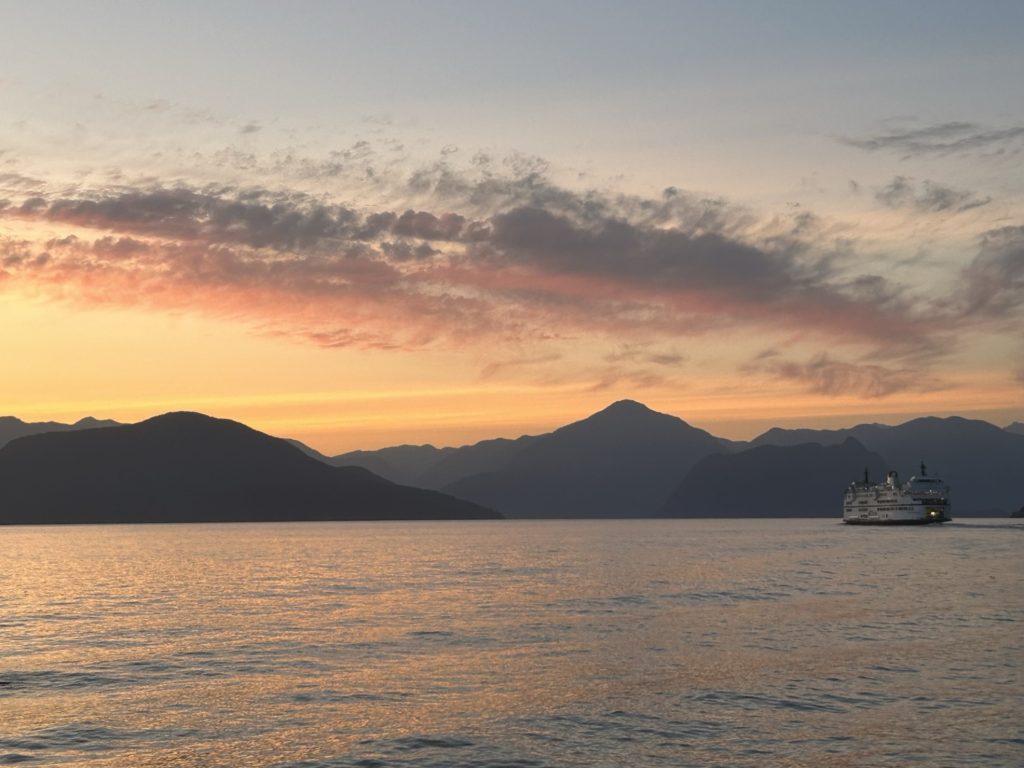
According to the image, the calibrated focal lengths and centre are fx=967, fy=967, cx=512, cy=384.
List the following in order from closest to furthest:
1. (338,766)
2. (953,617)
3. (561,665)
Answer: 1. (338,766)
2. (561,665)
3. (953,617)

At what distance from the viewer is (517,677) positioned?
4878 cm

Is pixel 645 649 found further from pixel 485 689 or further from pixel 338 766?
pixel 338 766

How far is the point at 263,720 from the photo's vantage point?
39.6 metres

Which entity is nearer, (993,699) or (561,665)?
(993,699)

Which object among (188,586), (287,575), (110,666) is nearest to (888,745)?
(110,666)

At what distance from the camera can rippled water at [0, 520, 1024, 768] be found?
35263mm

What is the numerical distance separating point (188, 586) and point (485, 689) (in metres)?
77.3

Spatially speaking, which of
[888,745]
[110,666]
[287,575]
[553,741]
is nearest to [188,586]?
[287,575]

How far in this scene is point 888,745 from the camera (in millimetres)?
35250

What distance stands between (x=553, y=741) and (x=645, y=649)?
23049 millimetres

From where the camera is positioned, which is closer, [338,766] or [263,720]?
[338,766]

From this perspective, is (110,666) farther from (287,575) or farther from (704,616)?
(287,575)

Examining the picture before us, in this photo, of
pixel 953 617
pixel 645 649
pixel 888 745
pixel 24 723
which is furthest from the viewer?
pixel 953 617

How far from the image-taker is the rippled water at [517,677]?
35263 mm
